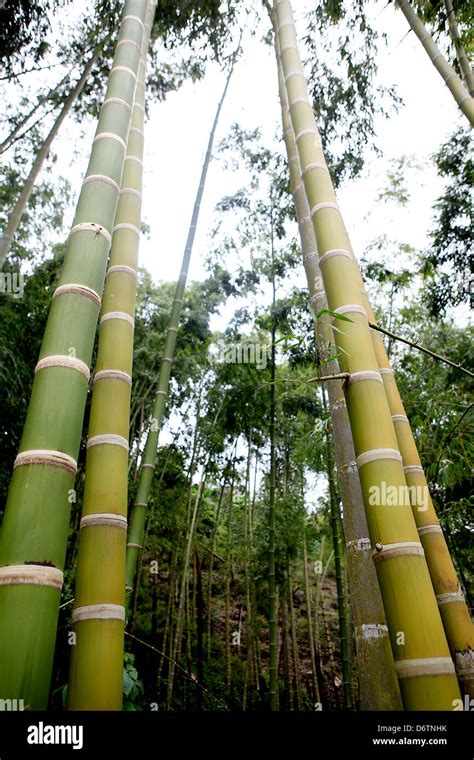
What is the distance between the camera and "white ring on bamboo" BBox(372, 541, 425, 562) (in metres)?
1.05

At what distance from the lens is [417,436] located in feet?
12.5

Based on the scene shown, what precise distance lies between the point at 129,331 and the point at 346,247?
2.34 ft

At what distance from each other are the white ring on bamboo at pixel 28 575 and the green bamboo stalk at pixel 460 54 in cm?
333

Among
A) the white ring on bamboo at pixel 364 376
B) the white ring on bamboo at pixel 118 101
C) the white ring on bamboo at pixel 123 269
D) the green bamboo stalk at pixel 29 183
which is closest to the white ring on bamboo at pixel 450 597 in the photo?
the white ring on bamboo at pixel 364 376

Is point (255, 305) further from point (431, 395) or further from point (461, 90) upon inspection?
point (461, 90)

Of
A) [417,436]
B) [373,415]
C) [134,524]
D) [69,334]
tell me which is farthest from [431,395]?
[69,334]

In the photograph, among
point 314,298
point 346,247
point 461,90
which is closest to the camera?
point 346,247

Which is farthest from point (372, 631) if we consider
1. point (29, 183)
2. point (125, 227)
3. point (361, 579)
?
point (29, 183)

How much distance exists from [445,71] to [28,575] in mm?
3304

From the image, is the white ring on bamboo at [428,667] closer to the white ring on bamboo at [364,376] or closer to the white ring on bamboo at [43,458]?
the white ring on bamboo at [364,376]

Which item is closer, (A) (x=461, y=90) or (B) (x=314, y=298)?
(B) (x=314, y=298)

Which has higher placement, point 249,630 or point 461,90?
point 461,90

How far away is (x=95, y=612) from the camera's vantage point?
1069mm

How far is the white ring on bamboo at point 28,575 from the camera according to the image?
2.90ft
